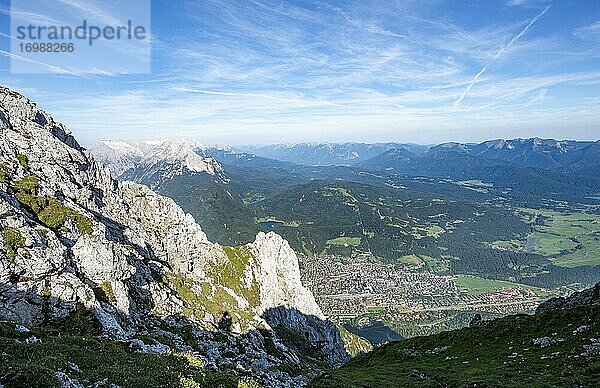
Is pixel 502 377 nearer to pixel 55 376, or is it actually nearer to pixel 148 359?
pixel 148 359

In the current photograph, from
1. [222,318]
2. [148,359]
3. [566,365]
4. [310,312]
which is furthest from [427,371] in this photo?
[310,312]

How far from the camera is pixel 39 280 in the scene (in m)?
60.1

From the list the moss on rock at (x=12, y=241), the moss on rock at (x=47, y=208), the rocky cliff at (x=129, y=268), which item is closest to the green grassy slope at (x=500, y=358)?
the rocky cliff at (x=129, y=268)

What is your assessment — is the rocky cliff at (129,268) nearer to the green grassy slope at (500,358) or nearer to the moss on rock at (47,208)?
the moss on rock at (47,208)

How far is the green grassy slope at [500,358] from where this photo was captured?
51.0 metres

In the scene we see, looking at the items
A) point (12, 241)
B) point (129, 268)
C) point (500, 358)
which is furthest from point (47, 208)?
point (500, 358)

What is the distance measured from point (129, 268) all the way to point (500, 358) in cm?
8048

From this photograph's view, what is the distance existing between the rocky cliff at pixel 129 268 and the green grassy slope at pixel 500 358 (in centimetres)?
1919

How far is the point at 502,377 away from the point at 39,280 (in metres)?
72.2

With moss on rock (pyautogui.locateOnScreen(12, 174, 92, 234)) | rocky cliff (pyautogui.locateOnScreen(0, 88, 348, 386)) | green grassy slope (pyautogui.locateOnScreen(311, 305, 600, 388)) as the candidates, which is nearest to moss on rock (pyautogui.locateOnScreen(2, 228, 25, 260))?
rocky cliff (pyautogui.locateOnScreen(0, 88, 348, 386))

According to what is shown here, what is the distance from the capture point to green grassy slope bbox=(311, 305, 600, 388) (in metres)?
51.0

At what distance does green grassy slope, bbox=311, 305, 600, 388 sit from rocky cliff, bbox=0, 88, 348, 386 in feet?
63.0

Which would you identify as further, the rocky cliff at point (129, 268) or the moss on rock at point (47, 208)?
the moss on rock at point (47, 208)

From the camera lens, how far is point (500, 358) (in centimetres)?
6538
